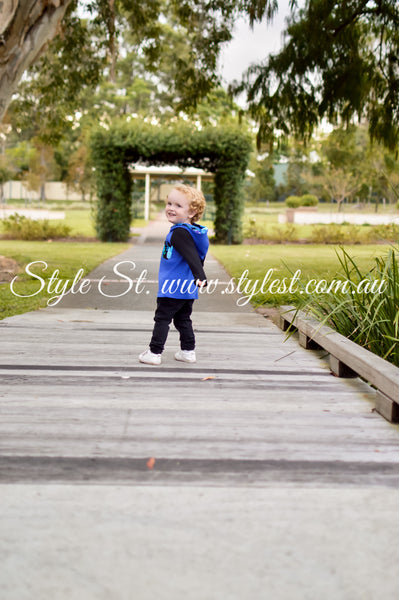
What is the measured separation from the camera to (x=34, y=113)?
733 inches

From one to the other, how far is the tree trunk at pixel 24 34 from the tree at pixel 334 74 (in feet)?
11.1

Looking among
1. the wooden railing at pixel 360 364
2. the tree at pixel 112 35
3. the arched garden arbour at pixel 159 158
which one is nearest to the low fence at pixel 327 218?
the arched garden arbour at pixel 159 158

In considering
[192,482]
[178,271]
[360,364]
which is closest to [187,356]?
[178,271]

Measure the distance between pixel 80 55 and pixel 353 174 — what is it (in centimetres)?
2886

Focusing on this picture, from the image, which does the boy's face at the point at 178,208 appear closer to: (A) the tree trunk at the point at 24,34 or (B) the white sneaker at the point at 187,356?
(B) the white sneaker at the point at 187,356

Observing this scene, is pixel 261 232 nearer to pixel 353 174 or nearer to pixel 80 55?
pixel 80 55

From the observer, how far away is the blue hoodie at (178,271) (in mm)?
4113

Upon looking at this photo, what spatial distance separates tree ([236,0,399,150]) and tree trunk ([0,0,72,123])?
11.1ft

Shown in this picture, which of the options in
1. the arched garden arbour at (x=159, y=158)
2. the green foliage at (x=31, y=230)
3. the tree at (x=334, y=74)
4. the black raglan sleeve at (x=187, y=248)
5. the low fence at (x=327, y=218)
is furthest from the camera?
the low fence at (x=327, y=218)

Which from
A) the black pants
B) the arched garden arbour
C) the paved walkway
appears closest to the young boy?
the black pants

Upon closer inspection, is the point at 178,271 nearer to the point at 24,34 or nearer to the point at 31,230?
the point at 24,34

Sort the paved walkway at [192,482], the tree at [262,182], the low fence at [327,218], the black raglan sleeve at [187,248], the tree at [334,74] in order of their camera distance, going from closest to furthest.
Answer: the paved walkway at [192,482]
the black raglan sleeve at [187,248]
the tree at [334,74]
the low fence at [327,218]
the tree at [262,182]

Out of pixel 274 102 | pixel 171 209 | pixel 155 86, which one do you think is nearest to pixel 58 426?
pixel 171 209

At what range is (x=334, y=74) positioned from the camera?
10773 millimetres
